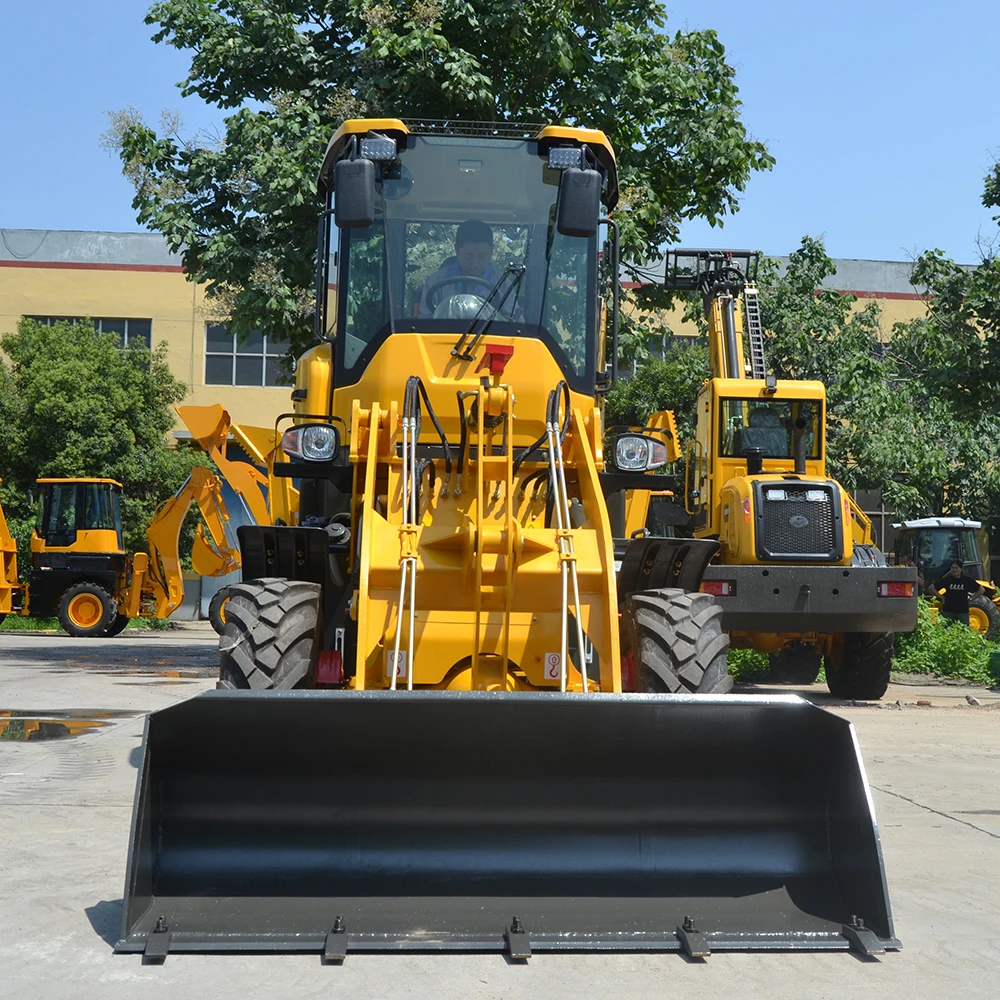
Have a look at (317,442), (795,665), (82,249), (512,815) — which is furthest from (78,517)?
(512,815)

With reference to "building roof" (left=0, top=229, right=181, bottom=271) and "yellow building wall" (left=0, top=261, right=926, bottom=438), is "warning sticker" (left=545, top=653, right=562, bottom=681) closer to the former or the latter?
"yellow building wall" (left=0, top=261, right=926, bottom=438)

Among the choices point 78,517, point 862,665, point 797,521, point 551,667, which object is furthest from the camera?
point 78,517

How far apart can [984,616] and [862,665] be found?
11.4m

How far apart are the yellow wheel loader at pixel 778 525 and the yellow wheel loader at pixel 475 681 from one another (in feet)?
15.1

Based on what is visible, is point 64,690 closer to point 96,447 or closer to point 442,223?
point 442,223

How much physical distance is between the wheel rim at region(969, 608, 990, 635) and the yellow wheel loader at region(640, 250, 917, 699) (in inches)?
365

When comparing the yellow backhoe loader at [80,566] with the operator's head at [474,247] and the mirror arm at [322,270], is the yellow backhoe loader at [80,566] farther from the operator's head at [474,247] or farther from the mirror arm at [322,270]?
the operator's head at [474,247]

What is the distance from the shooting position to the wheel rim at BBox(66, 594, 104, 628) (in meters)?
24.8

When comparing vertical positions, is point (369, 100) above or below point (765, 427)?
above

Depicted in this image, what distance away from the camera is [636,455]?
710 cm

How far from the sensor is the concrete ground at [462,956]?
421 centimetres

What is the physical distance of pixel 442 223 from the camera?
7699 mm

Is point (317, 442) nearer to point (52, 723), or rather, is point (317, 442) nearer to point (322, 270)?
point (322, 270)

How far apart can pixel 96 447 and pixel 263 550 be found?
79.2 ft
